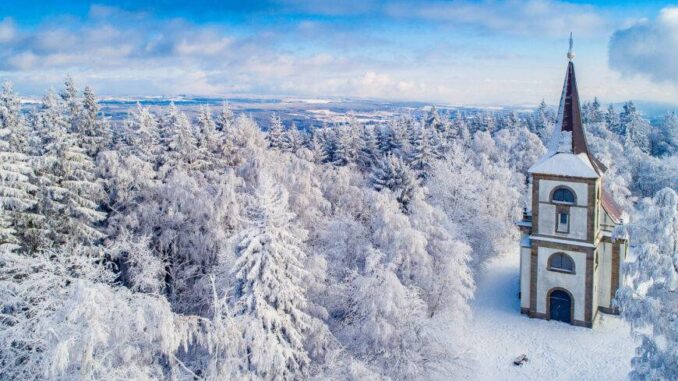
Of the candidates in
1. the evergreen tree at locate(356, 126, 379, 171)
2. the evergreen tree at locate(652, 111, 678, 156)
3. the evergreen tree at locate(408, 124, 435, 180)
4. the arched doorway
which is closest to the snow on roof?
the arched doorway

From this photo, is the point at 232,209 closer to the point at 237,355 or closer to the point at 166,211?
the point at 166,211

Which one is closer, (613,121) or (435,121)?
(435,121)

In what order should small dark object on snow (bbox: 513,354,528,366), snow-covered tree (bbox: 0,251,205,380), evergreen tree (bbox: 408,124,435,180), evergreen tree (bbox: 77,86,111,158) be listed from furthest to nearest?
evergreen tree (bbox: 408,124,435,180), evergreen tree (bbox: 77,86,111,158), small dark object on snow (bbox: 513,354,528,366), snow-covered tree (bbox: 0,251,205,380)

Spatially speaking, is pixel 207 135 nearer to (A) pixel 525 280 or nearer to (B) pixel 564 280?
(A) pixel 525 280

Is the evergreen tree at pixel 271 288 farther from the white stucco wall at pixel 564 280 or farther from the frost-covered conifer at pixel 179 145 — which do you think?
the white stucco wall at pixel 564 280

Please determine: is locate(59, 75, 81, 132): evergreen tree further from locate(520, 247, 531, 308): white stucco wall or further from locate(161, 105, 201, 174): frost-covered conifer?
locate(520, 247, 531, 308): white stucco wall

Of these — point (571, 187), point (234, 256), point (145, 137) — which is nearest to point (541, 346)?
point (571, 187)

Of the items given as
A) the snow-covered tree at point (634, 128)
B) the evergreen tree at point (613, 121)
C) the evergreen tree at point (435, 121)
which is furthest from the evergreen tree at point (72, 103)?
the evergreen tree at point (613, 121)
